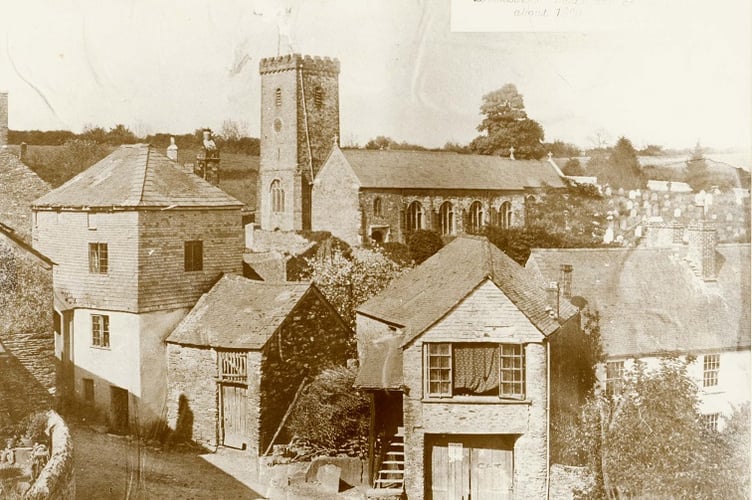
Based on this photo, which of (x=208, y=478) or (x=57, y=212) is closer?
(x=208, y=478)

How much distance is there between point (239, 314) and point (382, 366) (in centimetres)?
346

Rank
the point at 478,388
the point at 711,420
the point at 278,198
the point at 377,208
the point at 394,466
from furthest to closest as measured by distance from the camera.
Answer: the point at 278,198, the point at 377,208, the point at 394,466, the point at 478,388, the point at 711,420

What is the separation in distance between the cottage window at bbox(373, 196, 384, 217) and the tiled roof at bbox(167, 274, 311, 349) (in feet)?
25.3

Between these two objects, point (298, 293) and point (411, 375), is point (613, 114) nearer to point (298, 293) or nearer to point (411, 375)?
point (411, 375)

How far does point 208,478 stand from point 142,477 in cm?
120

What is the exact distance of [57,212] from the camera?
1730cm

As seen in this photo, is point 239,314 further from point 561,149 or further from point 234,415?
point 561,149

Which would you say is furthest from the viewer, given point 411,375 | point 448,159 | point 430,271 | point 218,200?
point 448,159

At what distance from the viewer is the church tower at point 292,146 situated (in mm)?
26812

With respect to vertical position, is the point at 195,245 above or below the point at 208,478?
above

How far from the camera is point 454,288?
14812 millimetres

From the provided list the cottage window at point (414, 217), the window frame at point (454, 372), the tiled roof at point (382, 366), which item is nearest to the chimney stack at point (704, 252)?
the window frame at point (454, 372)

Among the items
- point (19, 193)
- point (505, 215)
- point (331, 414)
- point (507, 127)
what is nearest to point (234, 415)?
point (331, 414)

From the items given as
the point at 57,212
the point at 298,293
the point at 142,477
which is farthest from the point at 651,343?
the point at 57,212
